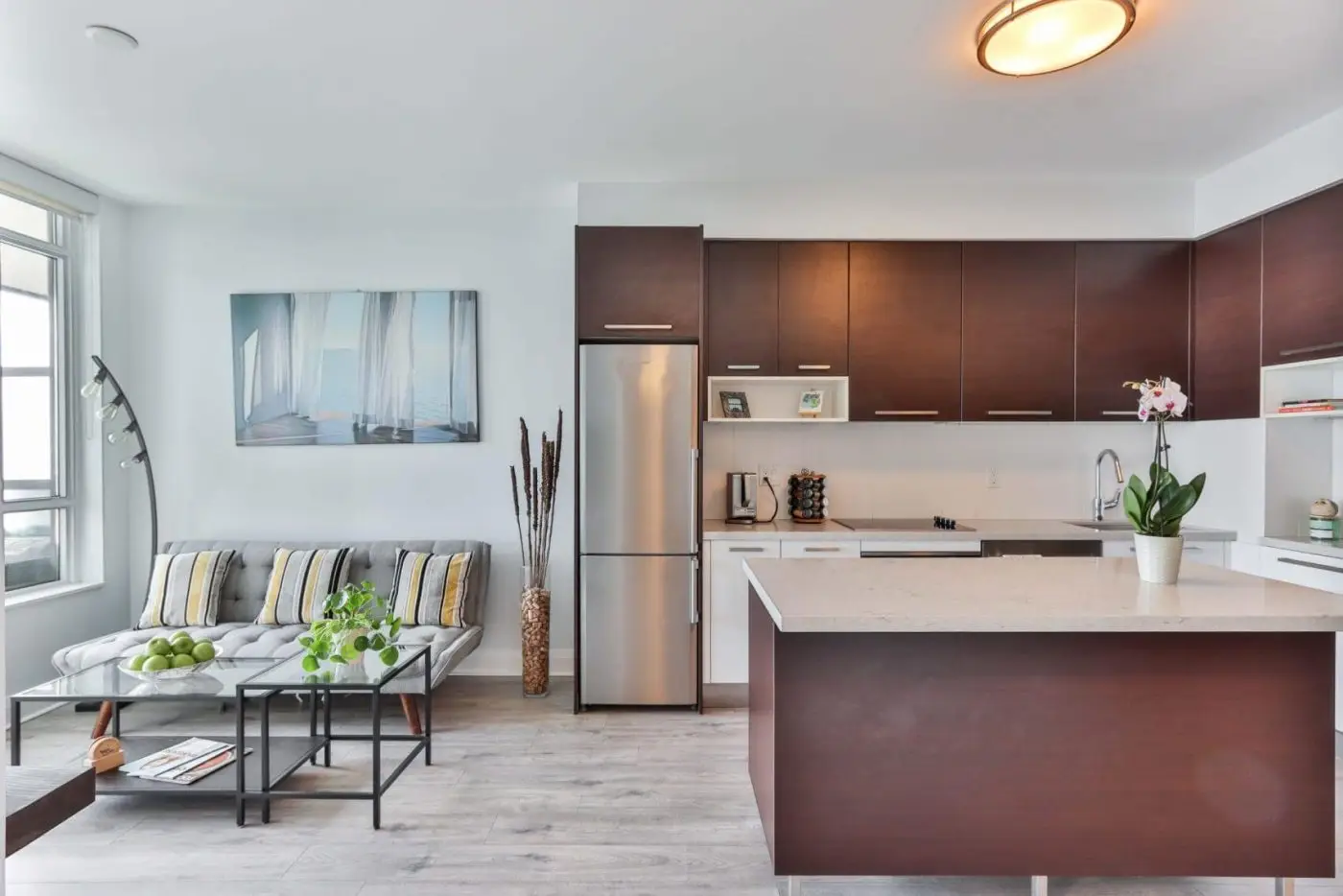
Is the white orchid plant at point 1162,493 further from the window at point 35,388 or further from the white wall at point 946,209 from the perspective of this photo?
the window at point 35,388

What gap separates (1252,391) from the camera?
3746 millimetres

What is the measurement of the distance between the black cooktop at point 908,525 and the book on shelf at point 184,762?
9.70 feet

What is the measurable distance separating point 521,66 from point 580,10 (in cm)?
44

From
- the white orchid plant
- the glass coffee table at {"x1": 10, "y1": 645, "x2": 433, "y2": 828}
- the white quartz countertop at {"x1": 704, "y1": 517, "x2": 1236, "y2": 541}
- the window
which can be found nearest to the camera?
the white orchid plant

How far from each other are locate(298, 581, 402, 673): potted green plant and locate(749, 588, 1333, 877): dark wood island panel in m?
1.60

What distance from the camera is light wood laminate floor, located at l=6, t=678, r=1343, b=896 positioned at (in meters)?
2.41

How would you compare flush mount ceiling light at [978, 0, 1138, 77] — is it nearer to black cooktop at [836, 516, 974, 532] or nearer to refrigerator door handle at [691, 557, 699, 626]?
black cooktop at [836, 516, 974, 532]

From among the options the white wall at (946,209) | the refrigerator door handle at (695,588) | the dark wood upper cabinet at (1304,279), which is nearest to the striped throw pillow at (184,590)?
the refrigerator door handle at (695,588)

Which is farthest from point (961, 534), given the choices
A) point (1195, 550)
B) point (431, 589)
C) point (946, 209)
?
point (431, 589)

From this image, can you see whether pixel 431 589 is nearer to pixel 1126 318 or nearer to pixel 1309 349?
pixel 1126 318

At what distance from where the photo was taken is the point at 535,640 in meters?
4.15

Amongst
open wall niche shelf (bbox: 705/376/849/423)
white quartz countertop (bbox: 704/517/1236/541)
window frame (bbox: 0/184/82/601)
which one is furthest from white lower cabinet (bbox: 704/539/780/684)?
window frame (bbox: 0/184/82/601)

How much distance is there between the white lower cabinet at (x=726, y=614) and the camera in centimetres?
396

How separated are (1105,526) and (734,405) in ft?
6.86
